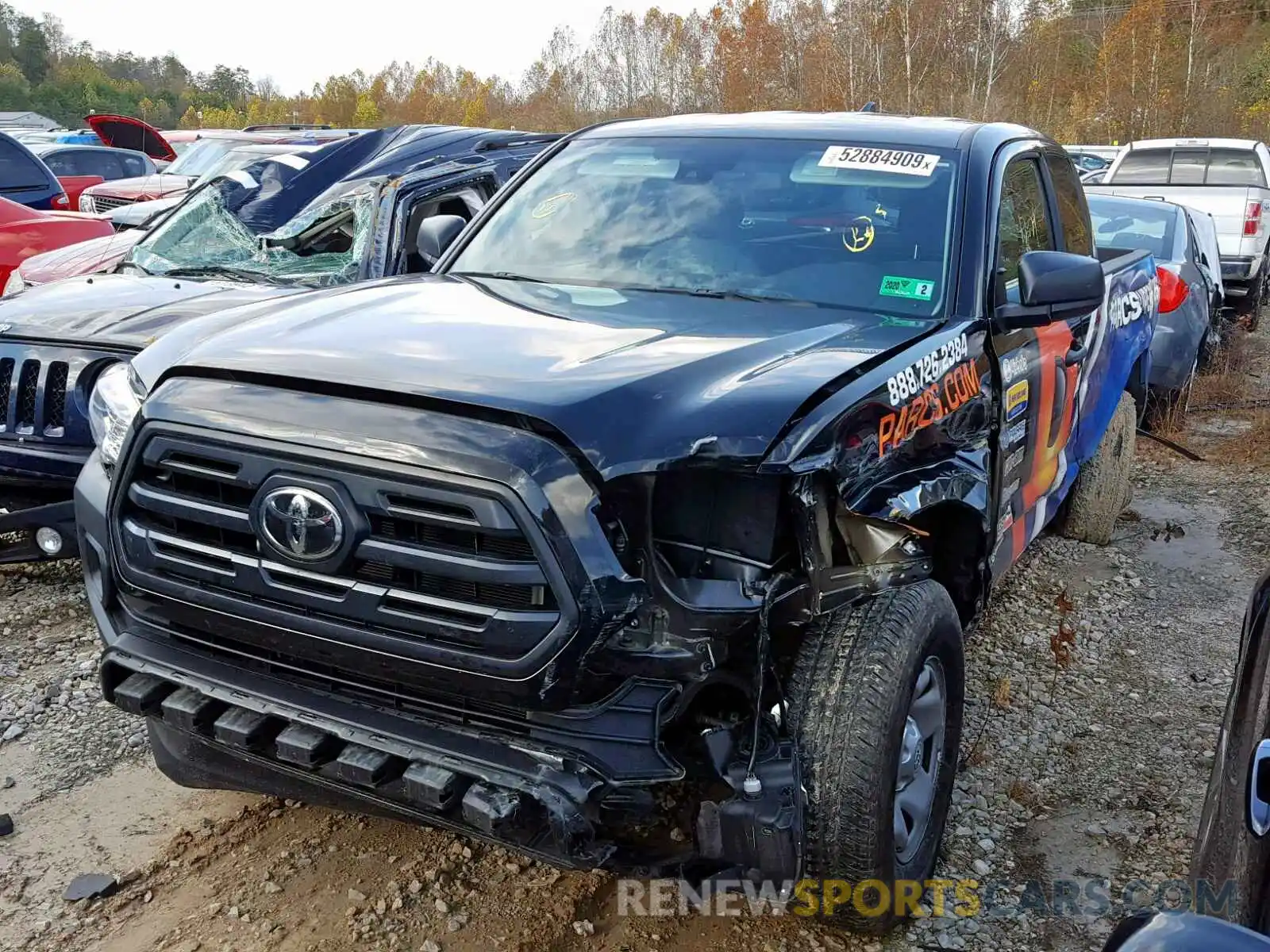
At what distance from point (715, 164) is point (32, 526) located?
2.88m

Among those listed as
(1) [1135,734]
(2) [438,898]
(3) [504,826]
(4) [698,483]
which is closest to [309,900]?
(2) [438,898]

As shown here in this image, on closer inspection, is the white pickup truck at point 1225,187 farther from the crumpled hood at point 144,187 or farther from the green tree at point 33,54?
the green tree at point 33,54

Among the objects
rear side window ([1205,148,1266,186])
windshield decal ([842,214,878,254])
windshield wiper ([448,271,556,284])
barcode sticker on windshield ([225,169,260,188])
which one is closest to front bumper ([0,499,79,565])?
windshield wiper ([448,271,556,284])

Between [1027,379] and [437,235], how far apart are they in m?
2.13

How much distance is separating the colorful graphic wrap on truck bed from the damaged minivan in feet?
7.61

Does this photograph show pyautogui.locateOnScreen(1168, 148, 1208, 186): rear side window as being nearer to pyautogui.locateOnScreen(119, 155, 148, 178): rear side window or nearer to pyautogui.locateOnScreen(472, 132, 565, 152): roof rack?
pyautogui.locateOnScreen(472, 132, 565, 152): roof rack

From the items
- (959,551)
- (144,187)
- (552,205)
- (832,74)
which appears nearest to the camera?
(959,551)

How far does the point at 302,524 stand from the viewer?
231 cm

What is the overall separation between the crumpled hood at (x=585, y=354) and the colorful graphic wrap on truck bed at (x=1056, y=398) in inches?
25.5

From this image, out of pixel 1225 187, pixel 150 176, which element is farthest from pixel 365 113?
pixel 1225 187

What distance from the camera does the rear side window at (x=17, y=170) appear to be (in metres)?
11.2

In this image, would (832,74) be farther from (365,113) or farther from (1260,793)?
(1260,793)

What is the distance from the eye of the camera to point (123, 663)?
262 cm

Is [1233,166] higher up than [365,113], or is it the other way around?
[365,113]
